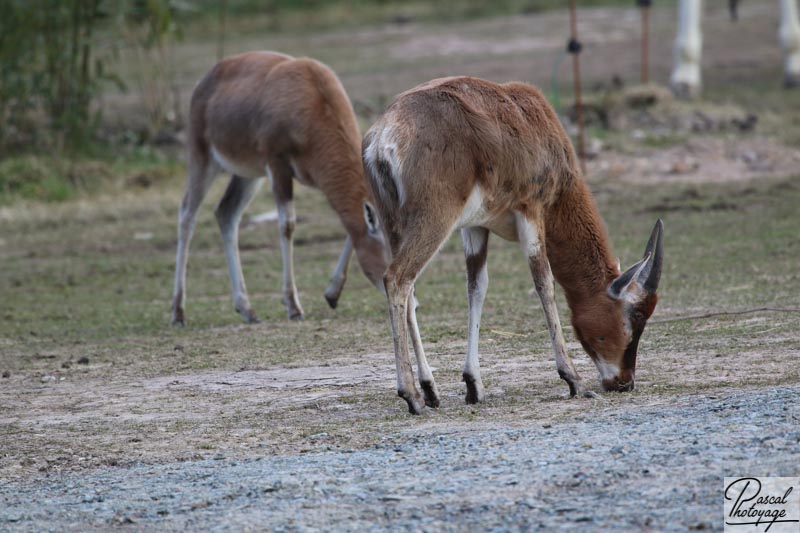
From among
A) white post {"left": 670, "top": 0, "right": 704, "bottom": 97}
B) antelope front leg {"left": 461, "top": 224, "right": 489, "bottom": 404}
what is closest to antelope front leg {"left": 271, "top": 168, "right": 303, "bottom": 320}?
antelope front leg {"left": 461, "top": 224, "right": 489, "bottom": 404}

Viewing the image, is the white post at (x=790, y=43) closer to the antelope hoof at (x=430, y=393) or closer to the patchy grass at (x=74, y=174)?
the patchy grass at (x=74, y=174)

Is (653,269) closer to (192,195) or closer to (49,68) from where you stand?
(192,195)

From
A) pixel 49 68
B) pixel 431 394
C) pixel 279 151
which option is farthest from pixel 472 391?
pixel 49 68

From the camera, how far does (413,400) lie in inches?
264

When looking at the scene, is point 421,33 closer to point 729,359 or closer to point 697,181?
point 697,181

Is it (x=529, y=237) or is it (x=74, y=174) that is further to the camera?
(x=74, y=174)

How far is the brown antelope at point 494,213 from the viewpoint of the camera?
663 cm

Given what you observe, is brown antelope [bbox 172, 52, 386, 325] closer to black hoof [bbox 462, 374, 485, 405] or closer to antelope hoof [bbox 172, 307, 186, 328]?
antelope hoof [bbox 172, 307, 186, 328]

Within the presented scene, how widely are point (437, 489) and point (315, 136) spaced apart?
5.84m

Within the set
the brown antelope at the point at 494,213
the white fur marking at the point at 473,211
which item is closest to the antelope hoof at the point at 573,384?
the brown antelope at the point at 494,213

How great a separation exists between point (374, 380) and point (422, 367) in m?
1.20

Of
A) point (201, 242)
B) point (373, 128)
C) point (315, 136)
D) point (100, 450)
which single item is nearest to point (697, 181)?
point (201, 242)

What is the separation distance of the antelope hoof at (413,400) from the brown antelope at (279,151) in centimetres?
335

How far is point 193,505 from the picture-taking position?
529cm
